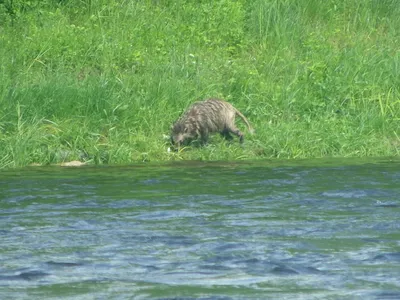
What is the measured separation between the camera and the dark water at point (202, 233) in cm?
706

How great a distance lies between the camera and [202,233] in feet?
28.8

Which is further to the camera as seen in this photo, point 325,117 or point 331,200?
point 325,117

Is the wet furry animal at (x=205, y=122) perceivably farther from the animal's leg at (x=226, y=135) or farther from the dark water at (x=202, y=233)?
the dark water at (x=202, y=233)

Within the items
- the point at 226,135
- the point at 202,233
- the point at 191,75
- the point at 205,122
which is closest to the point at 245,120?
the point at 226,135

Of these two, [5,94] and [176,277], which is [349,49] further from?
[176,277]

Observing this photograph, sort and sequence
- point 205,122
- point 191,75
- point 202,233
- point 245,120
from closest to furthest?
1. point 202,233
2. point 205,122
3. point 245,120
4. point 191,75

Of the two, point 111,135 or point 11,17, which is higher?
point 11,17

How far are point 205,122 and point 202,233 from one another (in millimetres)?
5303

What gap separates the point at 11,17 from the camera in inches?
683

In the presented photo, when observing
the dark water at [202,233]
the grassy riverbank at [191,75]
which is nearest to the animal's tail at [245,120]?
the grassy riverbank at [191,75]

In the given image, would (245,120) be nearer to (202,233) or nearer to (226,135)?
(226,135)

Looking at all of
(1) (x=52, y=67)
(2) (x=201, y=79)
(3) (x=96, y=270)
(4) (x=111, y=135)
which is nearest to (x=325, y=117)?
(2) (x=201, y=79)

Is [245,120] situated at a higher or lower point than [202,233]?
lower

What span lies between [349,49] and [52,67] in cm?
453
